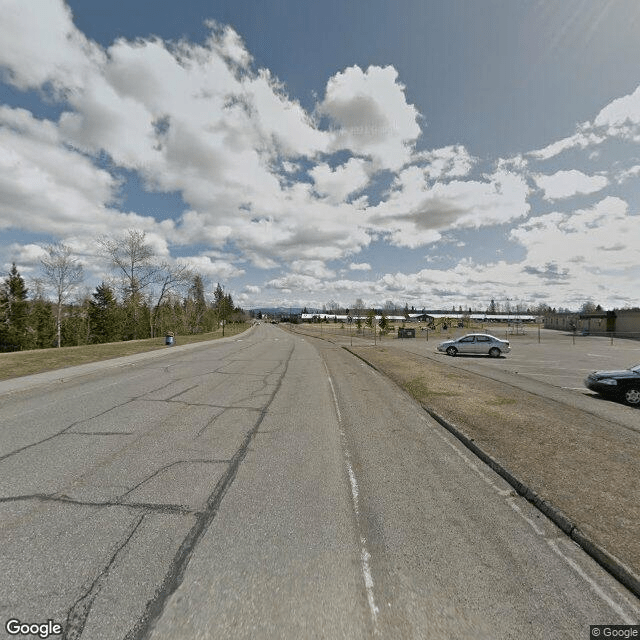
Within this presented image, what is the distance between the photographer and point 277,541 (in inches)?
121

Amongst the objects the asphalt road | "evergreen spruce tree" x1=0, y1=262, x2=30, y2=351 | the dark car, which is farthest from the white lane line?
"evergreen spruce tree" x1=0, y1=262, x2=30, y2=351

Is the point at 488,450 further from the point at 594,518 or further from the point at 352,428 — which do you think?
the point at 352,428

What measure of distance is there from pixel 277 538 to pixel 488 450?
3.88 m

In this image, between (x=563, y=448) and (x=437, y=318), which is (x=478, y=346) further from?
(x=437, y=318)

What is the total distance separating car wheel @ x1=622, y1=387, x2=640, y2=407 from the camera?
873 cm

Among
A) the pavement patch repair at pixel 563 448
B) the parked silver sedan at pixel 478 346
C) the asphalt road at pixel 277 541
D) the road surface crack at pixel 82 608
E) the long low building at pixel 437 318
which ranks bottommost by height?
the asphalt road at pixel 277 541

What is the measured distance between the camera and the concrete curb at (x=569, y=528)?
2.71 meters

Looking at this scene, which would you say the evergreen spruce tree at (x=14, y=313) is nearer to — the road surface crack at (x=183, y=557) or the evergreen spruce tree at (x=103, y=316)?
the evergreen spruce tree at (x=103, y=316)

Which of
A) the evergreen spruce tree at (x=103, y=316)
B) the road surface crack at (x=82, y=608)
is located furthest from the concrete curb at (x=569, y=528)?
the evergreen spruce tree at (x=103, y=316)

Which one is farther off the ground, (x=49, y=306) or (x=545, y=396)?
(x=49, y=306)

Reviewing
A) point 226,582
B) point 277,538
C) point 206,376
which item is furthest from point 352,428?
point 206,376

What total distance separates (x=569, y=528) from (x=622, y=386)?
8.14 meters

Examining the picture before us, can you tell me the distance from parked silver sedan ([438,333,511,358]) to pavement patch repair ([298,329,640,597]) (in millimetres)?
10407

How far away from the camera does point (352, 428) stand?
255 inches
